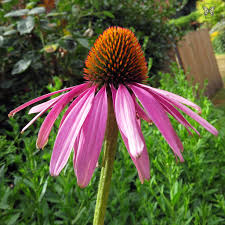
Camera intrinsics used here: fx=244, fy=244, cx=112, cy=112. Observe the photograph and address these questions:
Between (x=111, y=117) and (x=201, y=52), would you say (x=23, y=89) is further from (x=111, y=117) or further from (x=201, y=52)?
(x=201, y=52)

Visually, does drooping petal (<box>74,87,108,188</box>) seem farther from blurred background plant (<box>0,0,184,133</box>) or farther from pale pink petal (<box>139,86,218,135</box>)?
blurred background plant (<box>0,0,184,133</box>)

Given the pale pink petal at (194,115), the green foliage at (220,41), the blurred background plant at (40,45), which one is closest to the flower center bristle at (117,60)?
the pale pink petal at (194,115)

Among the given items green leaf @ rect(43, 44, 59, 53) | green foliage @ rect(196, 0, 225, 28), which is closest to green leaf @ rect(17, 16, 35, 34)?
green leaf @ rect(43, 44, 59, 53)

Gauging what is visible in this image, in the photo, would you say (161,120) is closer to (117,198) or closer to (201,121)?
(201,121)

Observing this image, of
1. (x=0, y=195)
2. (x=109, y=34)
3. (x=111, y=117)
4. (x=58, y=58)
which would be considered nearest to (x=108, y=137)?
(x=111, y=117)

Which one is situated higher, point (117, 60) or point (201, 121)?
point (117, 60)

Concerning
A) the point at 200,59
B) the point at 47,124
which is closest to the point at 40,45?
the point at 47,124
